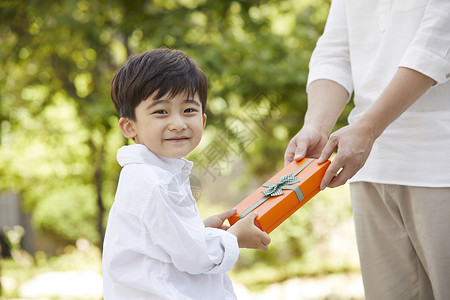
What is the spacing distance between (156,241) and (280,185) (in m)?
0.52

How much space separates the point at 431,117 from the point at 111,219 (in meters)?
0.98

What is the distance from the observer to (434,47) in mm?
1528

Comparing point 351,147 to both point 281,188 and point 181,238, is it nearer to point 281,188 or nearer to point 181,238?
point 281,188

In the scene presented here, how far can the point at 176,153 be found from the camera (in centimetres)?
152

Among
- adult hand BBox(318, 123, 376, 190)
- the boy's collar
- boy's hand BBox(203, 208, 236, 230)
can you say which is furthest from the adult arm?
the boy's collar

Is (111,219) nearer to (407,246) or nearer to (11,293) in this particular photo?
(407,246)

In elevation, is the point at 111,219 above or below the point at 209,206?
below

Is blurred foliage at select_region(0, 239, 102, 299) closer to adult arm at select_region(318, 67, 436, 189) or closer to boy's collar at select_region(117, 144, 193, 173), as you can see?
boy's collar at select_region(117, 144, 193, 173)

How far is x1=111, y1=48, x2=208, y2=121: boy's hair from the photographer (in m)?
1.50

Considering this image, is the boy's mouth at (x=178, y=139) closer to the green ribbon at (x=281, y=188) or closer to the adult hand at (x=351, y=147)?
the green ribbon at (x=281, y=188)

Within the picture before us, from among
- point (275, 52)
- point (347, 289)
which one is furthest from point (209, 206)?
point (275, 52)

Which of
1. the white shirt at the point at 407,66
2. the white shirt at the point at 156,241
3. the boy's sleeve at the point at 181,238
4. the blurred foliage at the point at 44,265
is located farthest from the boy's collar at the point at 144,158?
the blurred foliage at the point at 44,265

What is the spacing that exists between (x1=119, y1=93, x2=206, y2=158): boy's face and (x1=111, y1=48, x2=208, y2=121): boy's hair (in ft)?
0.07

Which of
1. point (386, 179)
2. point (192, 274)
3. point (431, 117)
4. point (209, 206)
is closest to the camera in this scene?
point (192, 274)
